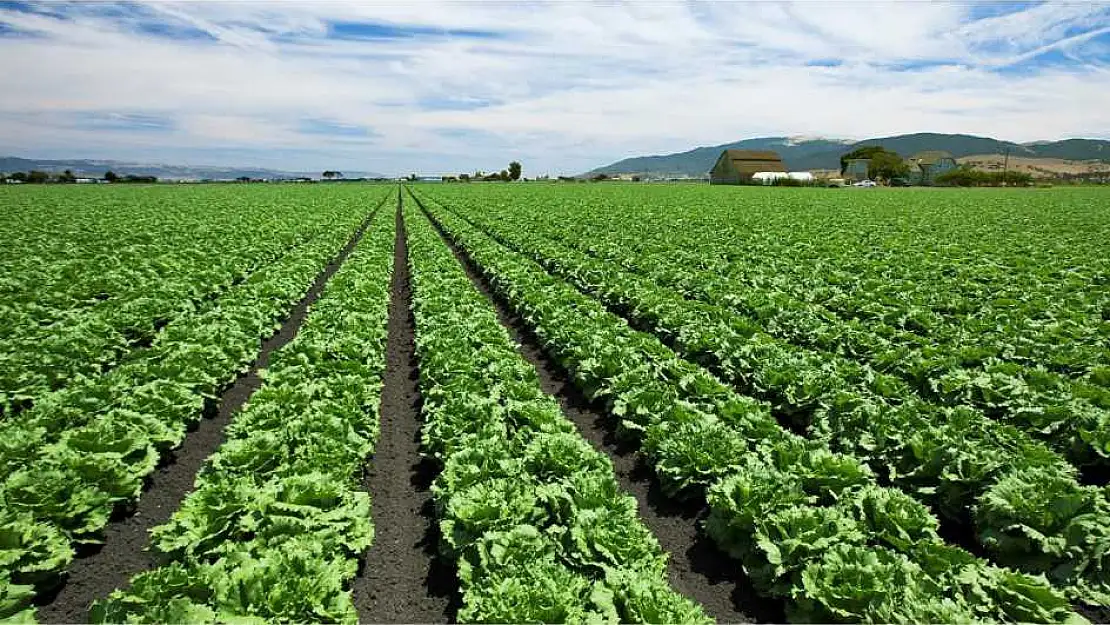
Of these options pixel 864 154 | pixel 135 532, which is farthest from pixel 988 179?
pixel 135 532

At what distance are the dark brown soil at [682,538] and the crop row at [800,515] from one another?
0.82 ft

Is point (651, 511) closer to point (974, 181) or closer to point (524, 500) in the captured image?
point (524, 500)

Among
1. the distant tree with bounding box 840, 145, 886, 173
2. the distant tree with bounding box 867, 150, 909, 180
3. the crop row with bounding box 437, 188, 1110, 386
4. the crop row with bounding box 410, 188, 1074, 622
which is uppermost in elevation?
the distant tree with bounding box 840, 145, 886, 173

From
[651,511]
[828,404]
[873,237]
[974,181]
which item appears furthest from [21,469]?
[974,181]

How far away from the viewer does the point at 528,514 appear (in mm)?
6273

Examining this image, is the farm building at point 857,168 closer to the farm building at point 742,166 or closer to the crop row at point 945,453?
the farm building at point 742,166

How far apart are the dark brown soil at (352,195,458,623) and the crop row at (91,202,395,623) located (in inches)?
13.0

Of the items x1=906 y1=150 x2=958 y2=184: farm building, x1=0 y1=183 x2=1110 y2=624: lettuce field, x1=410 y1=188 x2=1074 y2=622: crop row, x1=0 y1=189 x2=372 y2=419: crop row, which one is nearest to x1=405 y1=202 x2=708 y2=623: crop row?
x1=0 y1=183 x2=1110 y2=624: lettuce field

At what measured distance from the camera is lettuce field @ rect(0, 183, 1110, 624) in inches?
204

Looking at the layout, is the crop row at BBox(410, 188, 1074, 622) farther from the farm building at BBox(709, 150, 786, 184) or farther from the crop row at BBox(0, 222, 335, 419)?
the farm building at BBox(709, 150, 786, 184)

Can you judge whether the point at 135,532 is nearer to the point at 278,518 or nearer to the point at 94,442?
the point at 94,442

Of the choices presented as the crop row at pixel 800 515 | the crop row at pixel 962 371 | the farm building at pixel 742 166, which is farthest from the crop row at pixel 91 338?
the farm building at pixel 742 166

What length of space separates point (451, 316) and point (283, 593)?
8.82 meters

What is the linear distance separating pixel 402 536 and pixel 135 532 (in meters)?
3.11
